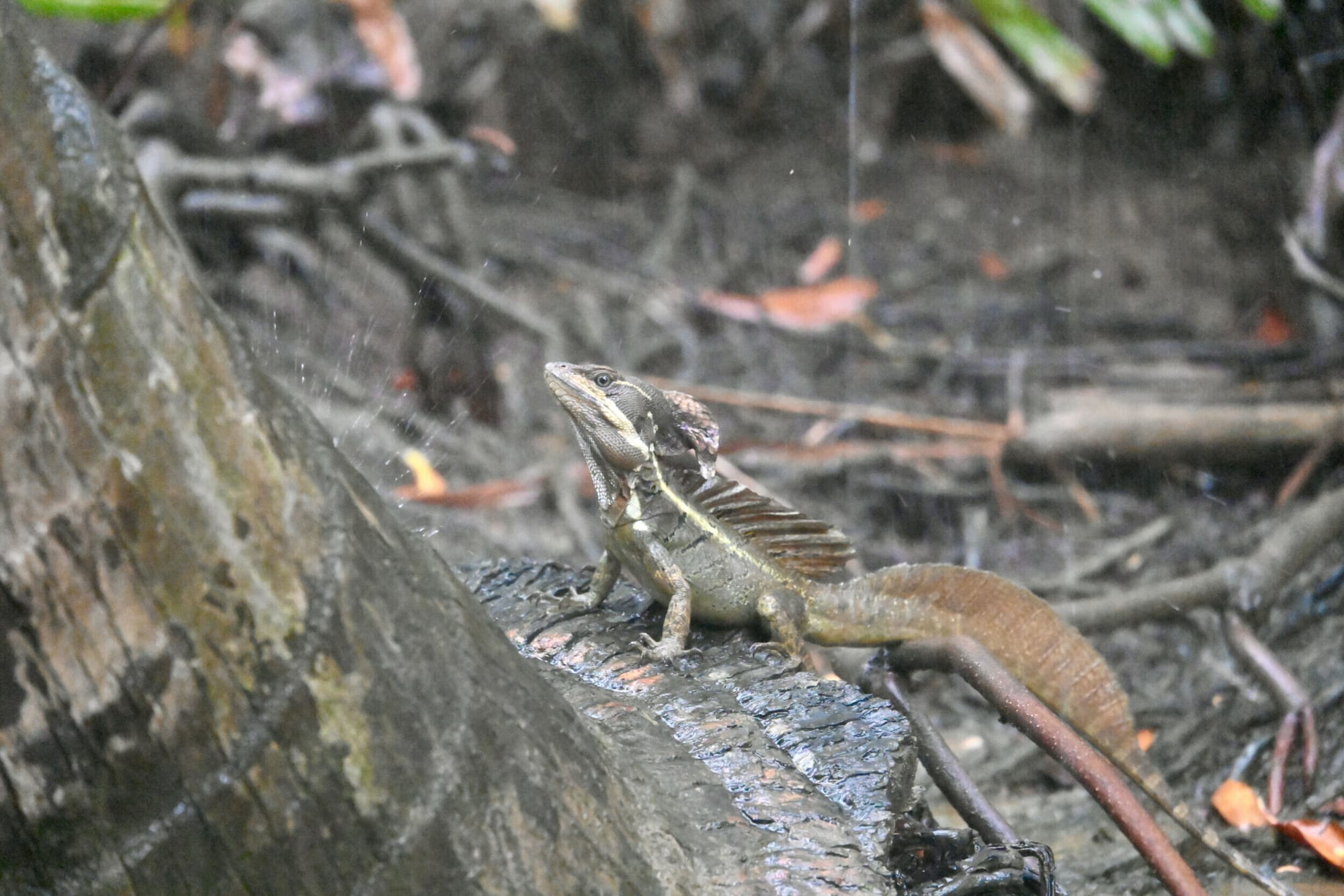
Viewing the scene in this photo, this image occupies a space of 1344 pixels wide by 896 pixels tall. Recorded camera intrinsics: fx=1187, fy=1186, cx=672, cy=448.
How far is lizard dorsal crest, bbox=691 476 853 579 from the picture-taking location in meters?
3.04

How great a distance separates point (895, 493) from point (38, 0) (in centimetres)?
372

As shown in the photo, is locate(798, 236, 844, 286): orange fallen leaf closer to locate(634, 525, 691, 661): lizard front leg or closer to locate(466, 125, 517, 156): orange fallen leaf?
locate(466, 125, 517, 156): orange fallen leaf

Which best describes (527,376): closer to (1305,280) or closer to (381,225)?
(381,225)

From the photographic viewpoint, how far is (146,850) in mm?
1262

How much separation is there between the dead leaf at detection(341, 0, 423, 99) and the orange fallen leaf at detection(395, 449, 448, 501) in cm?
197

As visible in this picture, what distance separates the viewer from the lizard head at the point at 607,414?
9.59 ft

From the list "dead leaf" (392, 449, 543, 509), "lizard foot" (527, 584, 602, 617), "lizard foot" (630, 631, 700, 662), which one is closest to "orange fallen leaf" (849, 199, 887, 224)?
"dead leaf" (392, 449, 543, 509)

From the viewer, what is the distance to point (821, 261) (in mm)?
7043

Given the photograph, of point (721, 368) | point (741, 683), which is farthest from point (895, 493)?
point (741, 683)

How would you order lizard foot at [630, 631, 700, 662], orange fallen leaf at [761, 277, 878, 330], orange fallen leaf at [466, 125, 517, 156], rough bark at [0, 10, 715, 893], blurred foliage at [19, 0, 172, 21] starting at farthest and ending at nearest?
1. orange fallen leaf at [761, 277, 878, 330]
2. orange fallen leaf at [466, 125, 517, 156]
3. blurred foliage at [19, 0, 172, 21]
4. lizard foot at [630, 631, 700, 662]
5. rough bark at [0, 10, 715, 893]

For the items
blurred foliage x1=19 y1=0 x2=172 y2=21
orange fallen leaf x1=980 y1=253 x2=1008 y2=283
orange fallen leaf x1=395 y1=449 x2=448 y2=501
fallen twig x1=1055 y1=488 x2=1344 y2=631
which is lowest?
fallen twig x1=1055 y1=488 x2=1344 y2=631

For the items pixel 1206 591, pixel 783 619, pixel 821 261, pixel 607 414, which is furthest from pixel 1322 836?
pixel 821 261

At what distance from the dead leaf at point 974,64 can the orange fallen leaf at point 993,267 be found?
39.2 inches

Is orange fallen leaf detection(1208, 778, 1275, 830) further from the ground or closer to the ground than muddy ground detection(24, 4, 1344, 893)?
closer to the ground
